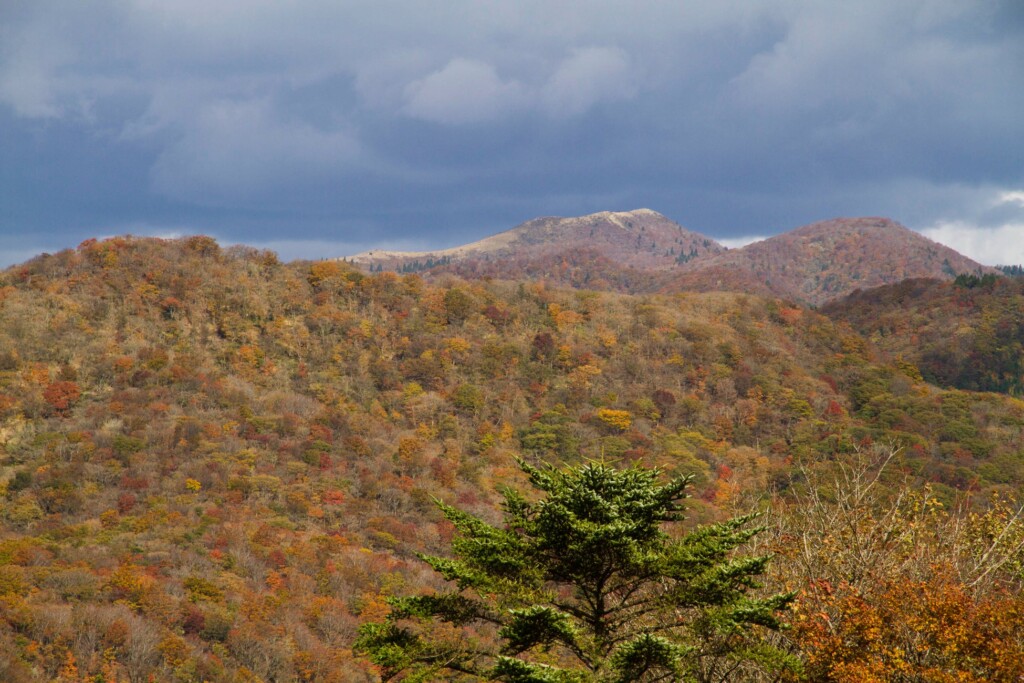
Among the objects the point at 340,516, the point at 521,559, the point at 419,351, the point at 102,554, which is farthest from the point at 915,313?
the point at 521,559

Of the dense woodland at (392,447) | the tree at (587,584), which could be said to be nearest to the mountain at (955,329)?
the dense woodland at (392,447)

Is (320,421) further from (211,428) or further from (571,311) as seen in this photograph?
(571,311)

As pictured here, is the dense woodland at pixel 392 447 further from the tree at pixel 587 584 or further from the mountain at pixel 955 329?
the tree at pixel 587 584

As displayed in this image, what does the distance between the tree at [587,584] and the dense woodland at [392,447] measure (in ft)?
4.38

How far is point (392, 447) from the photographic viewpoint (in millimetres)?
84500

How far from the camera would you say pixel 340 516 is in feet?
234

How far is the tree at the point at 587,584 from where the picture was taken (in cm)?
1393

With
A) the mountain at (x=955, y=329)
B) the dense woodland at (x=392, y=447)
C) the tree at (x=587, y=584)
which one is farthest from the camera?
the mountain at (x=955, y=329)

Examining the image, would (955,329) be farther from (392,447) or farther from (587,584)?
(587,584)

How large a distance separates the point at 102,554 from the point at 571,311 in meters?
80.5

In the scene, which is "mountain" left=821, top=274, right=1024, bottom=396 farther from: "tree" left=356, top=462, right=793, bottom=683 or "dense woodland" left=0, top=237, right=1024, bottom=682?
"tree" left=356, top=462, right=793, bottom=683

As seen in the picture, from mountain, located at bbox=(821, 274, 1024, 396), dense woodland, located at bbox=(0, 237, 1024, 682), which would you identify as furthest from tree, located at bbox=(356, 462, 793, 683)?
mountain, located at bbox=(821, 274, 1024, 396)

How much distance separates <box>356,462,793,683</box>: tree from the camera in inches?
548

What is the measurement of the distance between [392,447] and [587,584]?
230 feet
